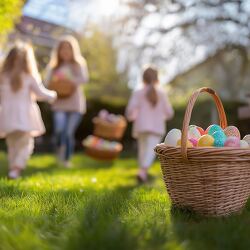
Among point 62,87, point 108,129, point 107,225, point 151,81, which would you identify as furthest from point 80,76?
point 107,225

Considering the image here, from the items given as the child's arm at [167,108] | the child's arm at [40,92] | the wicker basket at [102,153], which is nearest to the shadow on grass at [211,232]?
the child's arm at [40,92]

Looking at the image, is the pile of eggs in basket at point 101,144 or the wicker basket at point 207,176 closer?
the wicker basket at point 207,176

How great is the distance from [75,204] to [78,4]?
48.7ft

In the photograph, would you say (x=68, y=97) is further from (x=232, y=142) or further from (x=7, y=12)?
(x=232, y=142)

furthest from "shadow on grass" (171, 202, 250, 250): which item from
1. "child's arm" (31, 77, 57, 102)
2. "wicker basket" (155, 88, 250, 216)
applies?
"child's arm" (31, 77, 57, 102)

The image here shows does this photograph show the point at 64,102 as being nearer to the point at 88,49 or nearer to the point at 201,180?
the point at 201,180

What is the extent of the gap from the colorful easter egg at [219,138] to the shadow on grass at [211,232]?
0.47m

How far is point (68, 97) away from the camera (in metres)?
8.08

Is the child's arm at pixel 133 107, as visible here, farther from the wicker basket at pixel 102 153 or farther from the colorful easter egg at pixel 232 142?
the colorful easter egg at pixel 232 142

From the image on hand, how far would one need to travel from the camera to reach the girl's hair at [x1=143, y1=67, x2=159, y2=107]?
275 inches

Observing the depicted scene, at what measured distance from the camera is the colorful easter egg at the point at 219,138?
10.7 ft

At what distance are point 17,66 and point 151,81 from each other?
197 centimetres

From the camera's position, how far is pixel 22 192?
12.5 ft

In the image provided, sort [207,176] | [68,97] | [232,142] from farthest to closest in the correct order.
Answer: [68,97] → [232,142] → [207,176]
